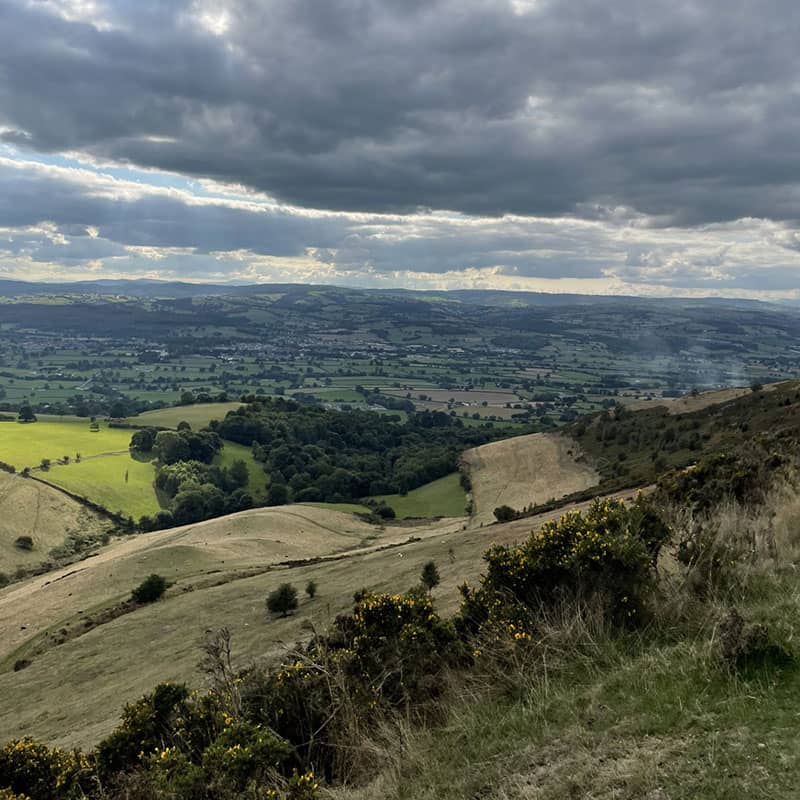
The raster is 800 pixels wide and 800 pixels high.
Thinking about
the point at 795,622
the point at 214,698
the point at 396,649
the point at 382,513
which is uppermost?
the point at 795,622

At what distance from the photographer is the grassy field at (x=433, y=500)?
87.5 meters

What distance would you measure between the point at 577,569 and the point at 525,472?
8187 cm

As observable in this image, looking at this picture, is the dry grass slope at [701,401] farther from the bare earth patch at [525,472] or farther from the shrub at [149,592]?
the shrub at [149,592]

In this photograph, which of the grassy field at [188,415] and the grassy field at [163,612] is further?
the grassy field at [188,415]

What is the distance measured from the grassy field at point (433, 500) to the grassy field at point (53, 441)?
209ft

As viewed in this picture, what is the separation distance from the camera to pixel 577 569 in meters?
9.30

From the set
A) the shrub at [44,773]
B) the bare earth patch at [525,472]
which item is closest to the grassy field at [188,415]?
the bare earth patch at [525,472]

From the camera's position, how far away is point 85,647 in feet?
114

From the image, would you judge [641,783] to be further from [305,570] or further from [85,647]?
[305,570]

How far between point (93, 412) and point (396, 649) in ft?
632

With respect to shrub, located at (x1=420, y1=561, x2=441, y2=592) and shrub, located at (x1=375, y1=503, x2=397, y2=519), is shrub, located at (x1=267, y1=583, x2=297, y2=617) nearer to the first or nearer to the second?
shrub, located at (x1=420, y1=561, x2=441, y2=592)

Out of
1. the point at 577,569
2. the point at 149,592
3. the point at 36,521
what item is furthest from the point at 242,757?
the point at 36,521

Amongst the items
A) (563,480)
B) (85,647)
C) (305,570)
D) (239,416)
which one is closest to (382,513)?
(563,480)

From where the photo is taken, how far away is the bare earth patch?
75.6m
